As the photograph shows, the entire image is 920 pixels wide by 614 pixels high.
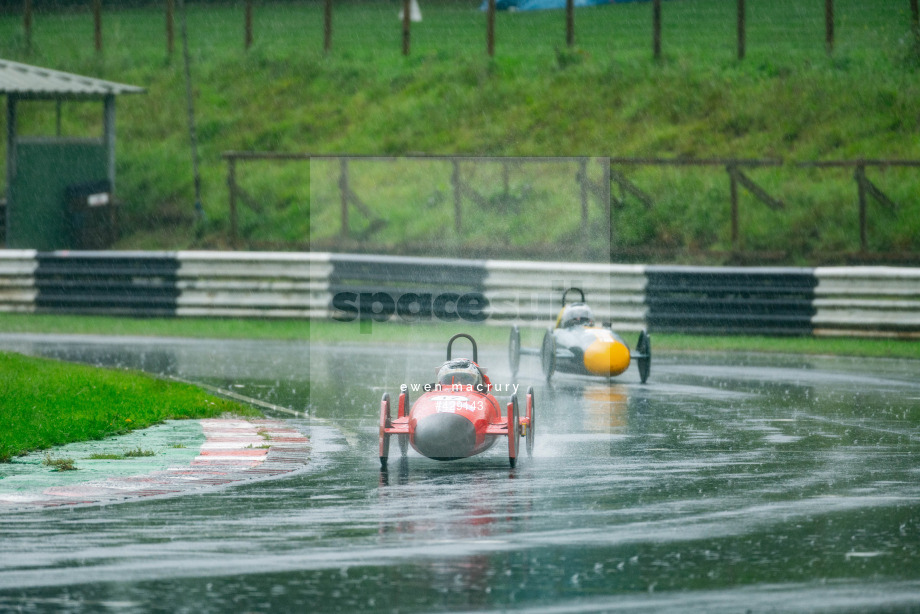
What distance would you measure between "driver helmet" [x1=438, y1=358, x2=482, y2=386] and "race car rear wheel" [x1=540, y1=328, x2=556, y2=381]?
Result: 4830mm

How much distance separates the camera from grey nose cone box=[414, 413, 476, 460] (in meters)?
10.8

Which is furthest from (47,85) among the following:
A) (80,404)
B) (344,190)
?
(80,404)

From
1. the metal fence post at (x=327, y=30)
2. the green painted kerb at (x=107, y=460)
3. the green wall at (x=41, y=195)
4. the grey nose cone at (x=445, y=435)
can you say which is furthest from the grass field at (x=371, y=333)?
the metal fence post at (x=327, y=30)

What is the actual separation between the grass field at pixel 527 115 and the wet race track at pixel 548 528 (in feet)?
42.4

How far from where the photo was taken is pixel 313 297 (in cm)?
2353

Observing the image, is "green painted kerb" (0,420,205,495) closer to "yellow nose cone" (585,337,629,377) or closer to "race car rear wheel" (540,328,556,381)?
"race car rear wheel" (540,328,556,381)

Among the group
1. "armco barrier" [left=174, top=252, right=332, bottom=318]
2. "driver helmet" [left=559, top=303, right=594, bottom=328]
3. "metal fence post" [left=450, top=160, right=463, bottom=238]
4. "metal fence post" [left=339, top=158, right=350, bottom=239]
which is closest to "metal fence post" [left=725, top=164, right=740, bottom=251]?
A: "metal fence post" [left=450, top=160, right=463, bottom=238]

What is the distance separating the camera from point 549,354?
16703 mm

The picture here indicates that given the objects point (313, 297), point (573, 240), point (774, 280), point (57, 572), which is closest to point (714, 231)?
point (573, 240)

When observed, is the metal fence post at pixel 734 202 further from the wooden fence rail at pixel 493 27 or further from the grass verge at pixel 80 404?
the grass verge at pixel 80 404

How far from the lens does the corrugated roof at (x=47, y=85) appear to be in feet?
90.1

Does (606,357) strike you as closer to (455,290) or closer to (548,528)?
(455,290)

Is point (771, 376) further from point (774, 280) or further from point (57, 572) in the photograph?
→ point (57, 572)

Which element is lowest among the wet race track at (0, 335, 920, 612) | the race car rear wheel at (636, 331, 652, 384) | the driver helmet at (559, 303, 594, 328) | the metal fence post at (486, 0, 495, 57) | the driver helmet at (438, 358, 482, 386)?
the wet race track at (0, 335, 920, 612)
